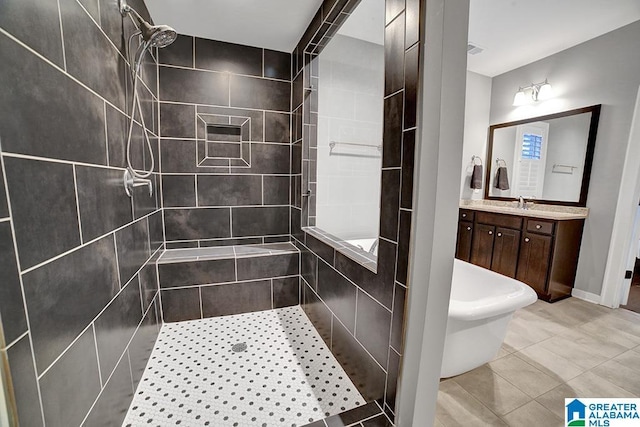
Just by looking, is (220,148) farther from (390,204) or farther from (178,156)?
(390,204)

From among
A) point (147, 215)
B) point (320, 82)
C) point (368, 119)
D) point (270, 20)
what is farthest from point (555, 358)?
point (270, 20)

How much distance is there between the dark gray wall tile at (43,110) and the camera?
0.61m

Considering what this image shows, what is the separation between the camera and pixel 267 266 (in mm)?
2238

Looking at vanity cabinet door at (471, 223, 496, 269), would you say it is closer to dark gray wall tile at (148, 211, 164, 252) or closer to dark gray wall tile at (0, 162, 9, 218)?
dark gray wall tile at (148, 211, 164, 252)

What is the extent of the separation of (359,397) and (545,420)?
957 millimetres

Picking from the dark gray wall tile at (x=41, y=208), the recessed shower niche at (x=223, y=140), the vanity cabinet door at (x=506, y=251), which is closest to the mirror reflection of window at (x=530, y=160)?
the vanity cabinet door at (x=506, y=251)

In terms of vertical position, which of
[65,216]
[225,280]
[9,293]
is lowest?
[225,280]

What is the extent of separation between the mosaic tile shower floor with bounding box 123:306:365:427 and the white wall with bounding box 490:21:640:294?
2.94m

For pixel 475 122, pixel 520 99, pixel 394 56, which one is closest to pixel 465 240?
pixel 475 122

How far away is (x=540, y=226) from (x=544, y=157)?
3.18 feet

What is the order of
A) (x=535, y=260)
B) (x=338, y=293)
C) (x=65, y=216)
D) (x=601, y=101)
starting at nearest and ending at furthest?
(x=65, y=216), (x=338, y=293), (x=601, y=101), (x=535, y=260)

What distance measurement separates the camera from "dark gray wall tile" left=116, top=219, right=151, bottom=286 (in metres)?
1.25

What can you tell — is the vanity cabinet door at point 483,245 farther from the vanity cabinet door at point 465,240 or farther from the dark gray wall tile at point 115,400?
the dark gray wall tile at point 115,400

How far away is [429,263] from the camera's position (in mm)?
934
